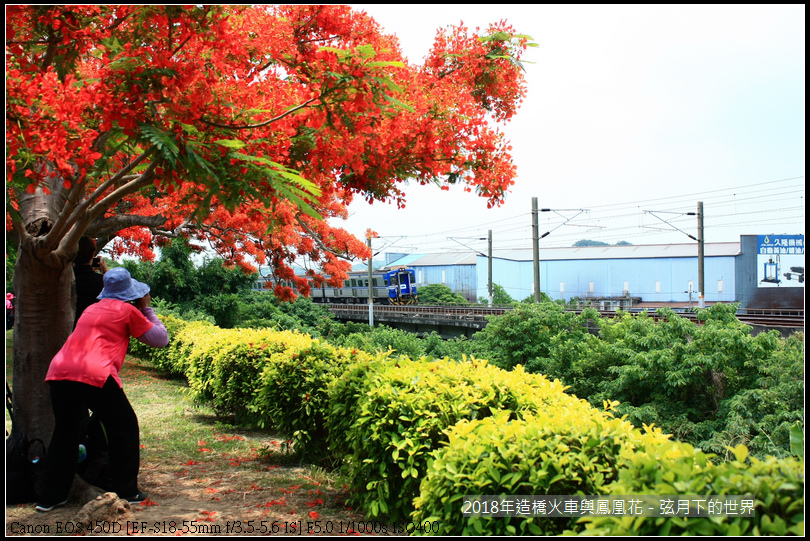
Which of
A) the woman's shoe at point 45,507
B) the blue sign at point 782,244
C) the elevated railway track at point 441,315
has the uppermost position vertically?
the blue sign at point 782,244

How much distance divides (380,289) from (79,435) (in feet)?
130

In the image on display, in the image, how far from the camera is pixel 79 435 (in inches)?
149

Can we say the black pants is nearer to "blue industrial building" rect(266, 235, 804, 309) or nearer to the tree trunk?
the tree trunk

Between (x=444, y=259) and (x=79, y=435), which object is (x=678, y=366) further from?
(x=444, y=259)

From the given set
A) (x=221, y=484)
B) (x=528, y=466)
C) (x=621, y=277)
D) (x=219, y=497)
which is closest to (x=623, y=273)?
(x=621, y=277)

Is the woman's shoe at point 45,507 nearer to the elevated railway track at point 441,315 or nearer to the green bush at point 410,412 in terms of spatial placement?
the green bush at point 410,412

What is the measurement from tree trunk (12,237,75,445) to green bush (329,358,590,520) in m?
2.44

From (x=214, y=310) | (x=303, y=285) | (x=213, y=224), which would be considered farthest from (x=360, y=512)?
(x=214, y=310)

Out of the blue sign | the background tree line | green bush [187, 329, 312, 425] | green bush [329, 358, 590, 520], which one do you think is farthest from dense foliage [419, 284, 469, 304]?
green bush [329, 358, 590, 520]

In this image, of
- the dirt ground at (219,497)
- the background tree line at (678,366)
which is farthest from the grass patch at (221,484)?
the background tree line at (678,366)

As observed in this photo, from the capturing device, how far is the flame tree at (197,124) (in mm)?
3660

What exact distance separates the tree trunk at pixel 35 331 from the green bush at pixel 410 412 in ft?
8.00

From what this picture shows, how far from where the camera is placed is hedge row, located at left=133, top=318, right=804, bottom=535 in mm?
1835

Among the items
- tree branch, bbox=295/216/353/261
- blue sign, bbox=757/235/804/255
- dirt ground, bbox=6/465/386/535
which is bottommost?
dirt ground, bbox=6/465/386/535
